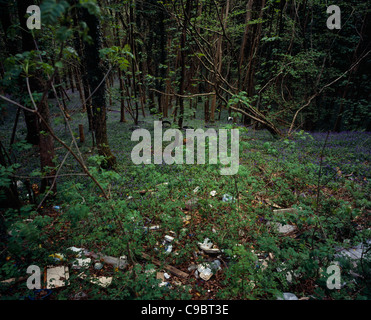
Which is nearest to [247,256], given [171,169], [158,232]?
[158,232]

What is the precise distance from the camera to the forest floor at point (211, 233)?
107 inches

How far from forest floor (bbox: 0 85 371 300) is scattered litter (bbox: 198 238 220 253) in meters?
0.03

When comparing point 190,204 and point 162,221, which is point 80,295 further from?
point 190,204

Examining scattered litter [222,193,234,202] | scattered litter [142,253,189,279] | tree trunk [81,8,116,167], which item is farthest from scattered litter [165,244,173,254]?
tree trunk [81,8,116,167]

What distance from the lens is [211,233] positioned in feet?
12.6

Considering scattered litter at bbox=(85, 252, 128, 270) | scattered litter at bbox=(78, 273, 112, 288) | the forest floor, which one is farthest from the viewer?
scattered litter at bbox=(85, 252, 128, 270)

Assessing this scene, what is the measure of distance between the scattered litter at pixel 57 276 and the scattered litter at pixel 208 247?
2.40 meters

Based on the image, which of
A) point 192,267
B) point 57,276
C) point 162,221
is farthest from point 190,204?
point 57,276

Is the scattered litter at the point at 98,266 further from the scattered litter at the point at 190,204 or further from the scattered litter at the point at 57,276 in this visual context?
the scattered litter at the point at 190,204

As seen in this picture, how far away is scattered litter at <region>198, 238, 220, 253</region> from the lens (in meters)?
3.65

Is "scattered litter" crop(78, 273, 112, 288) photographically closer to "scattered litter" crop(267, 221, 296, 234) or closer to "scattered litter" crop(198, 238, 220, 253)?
"scattered litter" crop(198, 238, 220, 253)

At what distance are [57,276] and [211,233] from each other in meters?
2.88
